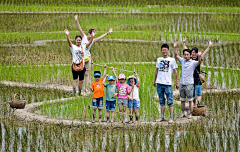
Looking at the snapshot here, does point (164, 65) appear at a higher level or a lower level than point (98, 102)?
higher

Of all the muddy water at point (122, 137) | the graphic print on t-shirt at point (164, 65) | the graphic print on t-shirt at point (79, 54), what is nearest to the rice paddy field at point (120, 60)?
the muddy water at point (122, 137)

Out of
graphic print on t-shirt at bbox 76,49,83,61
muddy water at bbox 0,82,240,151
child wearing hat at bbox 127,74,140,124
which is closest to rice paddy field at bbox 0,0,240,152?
muddy water at bbox 0,82,240,151

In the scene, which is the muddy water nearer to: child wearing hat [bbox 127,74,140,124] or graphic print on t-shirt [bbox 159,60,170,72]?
child wearing hat [bbox 127,74,140,124]

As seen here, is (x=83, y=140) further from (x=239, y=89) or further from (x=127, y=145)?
(x=239, y=89)

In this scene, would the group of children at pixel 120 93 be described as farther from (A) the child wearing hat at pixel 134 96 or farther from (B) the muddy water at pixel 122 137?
(B) the muddy water at pixel 122 137

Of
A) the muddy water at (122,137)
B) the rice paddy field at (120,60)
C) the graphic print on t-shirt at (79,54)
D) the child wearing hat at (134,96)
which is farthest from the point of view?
the graphic print on t-shirt at (79,54)

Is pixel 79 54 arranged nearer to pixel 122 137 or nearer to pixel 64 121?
pixel 64 121

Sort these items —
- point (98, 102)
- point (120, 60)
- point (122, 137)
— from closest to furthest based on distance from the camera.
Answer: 1. point (122, 137)
2. point (98, 102)
3. point (120, 60)

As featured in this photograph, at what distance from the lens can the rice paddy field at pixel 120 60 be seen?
6371mm

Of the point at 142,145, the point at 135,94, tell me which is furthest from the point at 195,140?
the point at 135,94

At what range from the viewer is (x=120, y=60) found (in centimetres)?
1255

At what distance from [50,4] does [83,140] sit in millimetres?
12897

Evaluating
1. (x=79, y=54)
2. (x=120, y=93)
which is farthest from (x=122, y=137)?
(x=79, y=54)

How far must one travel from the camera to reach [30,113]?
761 centimetres
